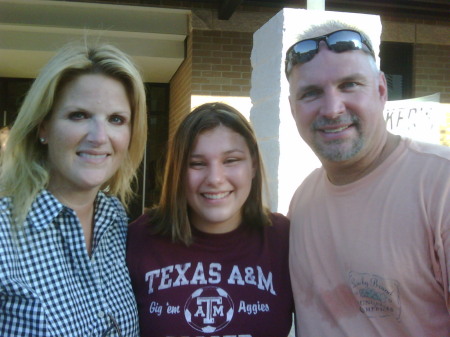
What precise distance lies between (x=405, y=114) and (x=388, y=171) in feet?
9.66

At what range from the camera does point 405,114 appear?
443 centimetres

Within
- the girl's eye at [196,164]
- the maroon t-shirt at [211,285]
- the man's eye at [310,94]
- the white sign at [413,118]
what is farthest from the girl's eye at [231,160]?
the white sign at [413,118]

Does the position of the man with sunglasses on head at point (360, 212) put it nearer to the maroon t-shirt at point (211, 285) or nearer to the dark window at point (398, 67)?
the maroon t-shirt at point (211, 285)

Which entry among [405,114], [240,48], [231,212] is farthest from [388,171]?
[240,48]

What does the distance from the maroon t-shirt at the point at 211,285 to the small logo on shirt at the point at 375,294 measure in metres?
0.46

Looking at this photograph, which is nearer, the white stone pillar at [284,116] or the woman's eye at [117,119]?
the woman's eye at [117,119]

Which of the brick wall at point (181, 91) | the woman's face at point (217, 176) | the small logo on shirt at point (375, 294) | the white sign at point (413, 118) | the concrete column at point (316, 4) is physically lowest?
the small logo on shirt at point (375, 294)

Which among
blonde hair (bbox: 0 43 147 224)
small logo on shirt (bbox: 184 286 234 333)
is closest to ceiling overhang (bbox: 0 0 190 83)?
blonde hair (bbox: 0 43 147 224)

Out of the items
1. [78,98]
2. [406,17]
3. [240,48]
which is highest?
[406,17]

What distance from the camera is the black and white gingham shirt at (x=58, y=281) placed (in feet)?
5.24

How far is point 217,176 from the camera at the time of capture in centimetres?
210

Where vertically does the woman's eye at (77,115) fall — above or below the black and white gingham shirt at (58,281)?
above

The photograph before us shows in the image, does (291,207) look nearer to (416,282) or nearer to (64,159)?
(416,282)

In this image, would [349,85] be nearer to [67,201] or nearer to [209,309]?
[209,309]
